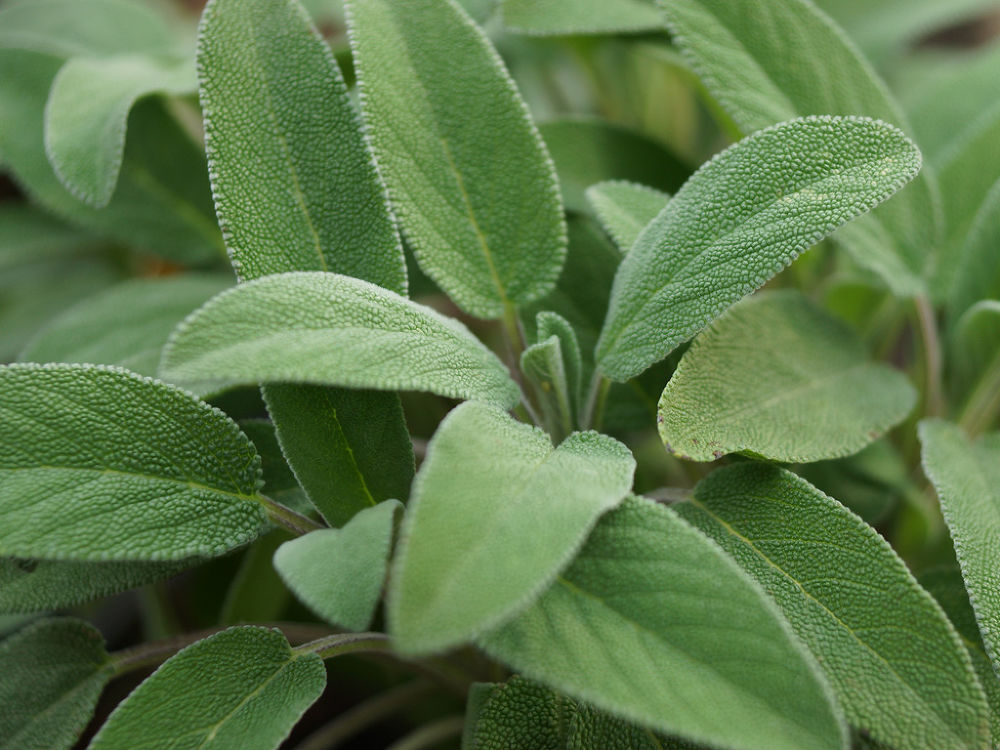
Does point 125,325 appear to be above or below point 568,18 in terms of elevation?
below

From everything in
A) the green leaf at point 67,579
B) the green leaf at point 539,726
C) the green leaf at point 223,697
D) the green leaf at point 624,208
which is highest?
the green leaf at point 624,208

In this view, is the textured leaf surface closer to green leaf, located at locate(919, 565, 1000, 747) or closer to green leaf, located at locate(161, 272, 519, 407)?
green leaf, located at locate(161, 272, 519, 407)

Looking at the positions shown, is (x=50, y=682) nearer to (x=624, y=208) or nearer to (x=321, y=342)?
(x=321, y=342)

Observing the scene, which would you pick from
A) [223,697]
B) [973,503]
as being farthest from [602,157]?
[223,697]

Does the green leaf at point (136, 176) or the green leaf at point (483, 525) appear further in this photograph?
the green leaf at point (136, 176)

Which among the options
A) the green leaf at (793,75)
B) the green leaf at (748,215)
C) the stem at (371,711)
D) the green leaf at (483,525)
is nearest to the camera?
the green leaf at (483,525)

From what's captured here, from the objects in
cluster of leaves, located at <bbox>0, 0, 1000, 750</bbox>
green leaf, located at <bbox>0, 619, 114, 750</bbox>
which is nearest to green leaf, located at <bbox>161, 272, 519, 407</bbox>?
cluster of leaves, located at <bbox>0, 0, 1000, 750</bbox>

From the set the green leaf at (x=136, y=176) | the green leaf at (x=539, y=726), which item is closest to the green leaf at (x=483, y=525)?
→ the green leaf at (x=539, y=726)

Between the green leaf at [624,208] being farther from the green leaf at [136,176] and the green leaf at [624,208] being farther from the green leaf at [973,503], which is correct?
the green leaf at [136,176]
